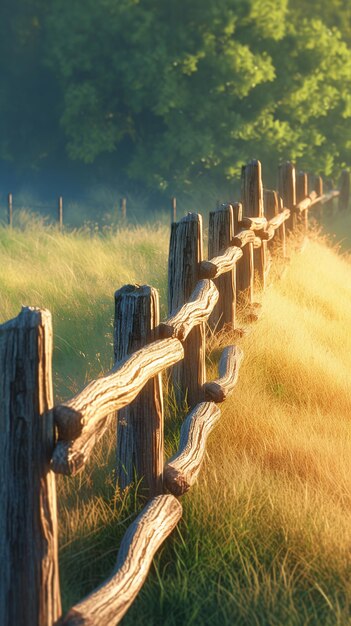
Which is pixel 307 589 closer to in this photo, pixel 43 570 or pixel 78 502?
pixel 78 502

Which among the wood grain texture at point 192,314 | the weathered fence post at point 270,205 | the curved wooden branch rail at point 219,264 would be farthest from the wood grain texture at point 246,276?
the wood grain texture at point 192,314

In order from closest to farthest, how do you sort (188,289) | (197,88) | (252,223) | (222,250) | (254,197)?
(188,289) < (222,250) < (252,223) < (254,197) < (197,88)

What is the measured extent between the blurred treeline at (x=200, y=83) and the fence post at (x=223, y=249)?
16541 millimetres

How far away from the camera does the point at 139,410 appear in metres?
4.11

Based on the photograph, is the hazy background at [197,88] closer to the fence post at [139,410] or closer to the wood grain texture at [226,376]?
the wood grain texture at [226,376]

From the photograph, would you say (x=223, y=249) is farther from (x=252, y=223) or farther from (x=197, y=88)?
(x=197, y=88)

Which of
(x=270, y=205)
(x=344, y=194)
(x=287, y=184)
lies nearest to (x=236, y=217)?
(x=270, y=205)

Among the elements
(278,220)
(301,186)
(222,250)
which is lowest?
(222,250)

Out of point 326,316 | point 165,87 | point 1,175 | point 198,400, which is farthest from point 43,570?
point 1,175

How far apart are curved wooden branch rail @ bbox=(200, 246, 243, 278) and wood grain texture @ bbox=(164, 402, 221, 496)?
0.91 metres

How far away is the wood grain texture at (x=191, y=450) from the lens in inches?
161

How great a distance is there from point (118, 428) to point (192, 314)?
844 millimetres

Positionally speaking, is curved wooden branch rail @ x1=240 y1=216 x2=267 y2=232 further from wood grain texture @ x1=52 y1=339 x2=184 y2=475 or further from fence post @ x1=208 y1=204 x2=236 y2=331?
wood grain texture @ x1=52 y1=339 x2=184 y2=475

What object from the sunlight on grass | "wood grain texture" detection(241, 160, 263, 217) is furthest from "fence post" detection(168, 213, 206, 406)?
"wood grain texture" detection(241, 160, 263, 217)
